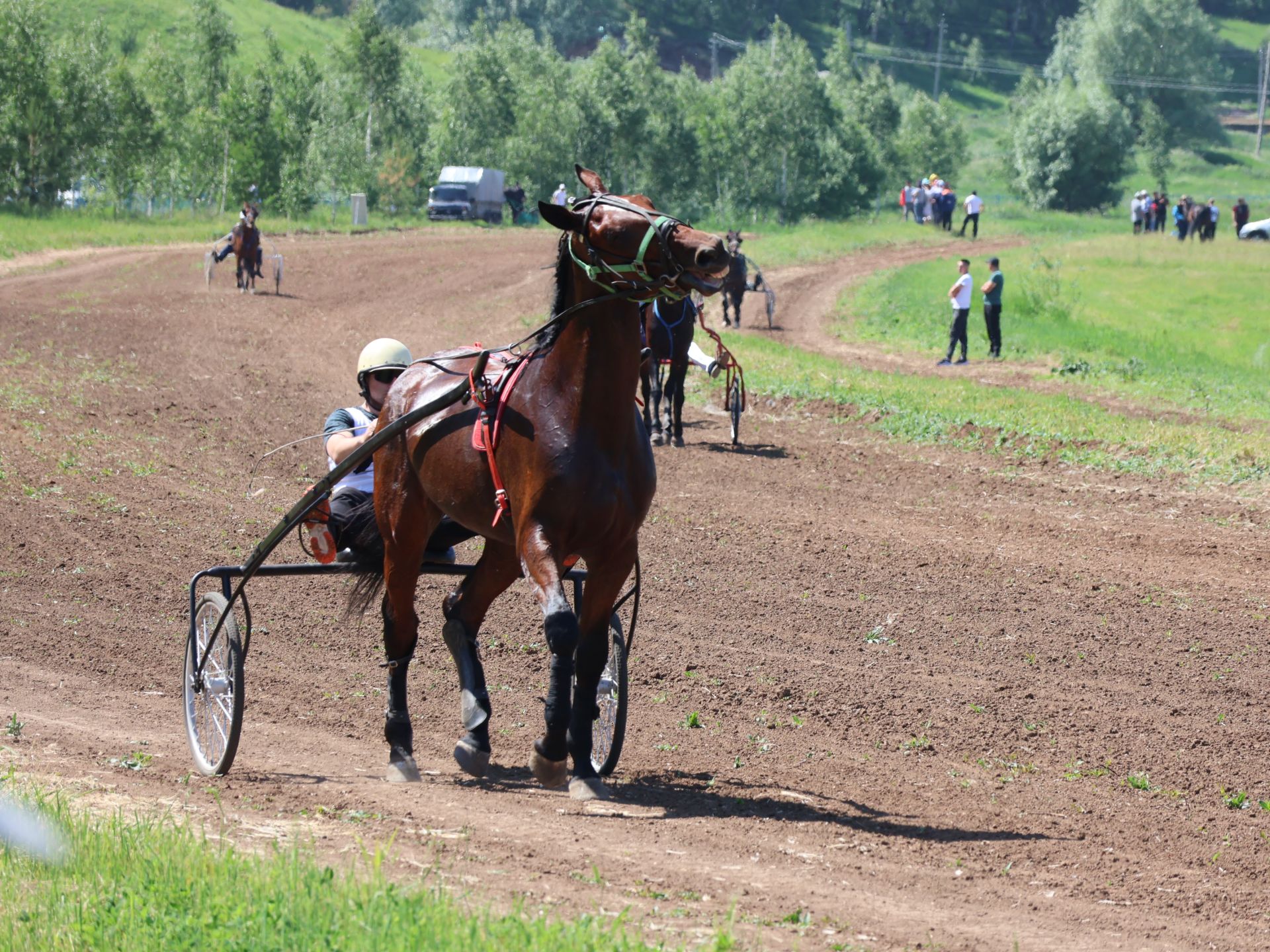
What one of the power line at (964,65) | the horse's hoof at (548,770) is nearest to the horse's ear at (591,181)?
the horse's hoof at (548,770)

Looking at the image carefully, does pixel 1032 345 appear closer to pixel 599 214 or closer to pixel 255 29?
pixel 599 214

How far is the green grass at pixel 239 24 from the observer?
8788cm

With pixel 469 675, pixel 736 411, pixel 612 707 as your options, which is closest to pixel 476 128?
pixel 736 411

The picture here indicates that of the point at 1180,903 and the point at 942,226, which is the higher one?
the point at 942,226

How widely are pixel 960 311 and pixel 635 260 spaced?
22.5m

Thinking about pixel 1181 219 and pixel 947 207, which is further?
pixel 947 207

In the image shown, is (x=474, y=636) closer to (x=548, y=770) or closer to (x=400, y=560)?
(x=400, y=560)

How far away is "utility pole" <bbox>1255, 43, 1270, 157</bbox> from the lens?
118 m

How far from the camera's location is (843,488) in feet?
53.1

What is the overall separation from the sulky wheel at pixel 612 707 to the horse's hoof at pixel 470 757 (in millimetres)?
550

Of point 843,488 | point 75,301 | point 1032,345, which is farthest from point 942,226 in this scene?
point 843,488

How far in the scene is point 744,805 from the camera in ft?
21.6

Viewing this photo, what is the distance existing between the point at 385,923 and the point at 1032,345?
2692cm

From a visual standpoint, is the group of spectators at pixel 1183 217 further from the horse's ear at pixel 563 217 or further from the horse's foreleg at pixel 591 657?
the horse's ear at pixel 563 217
